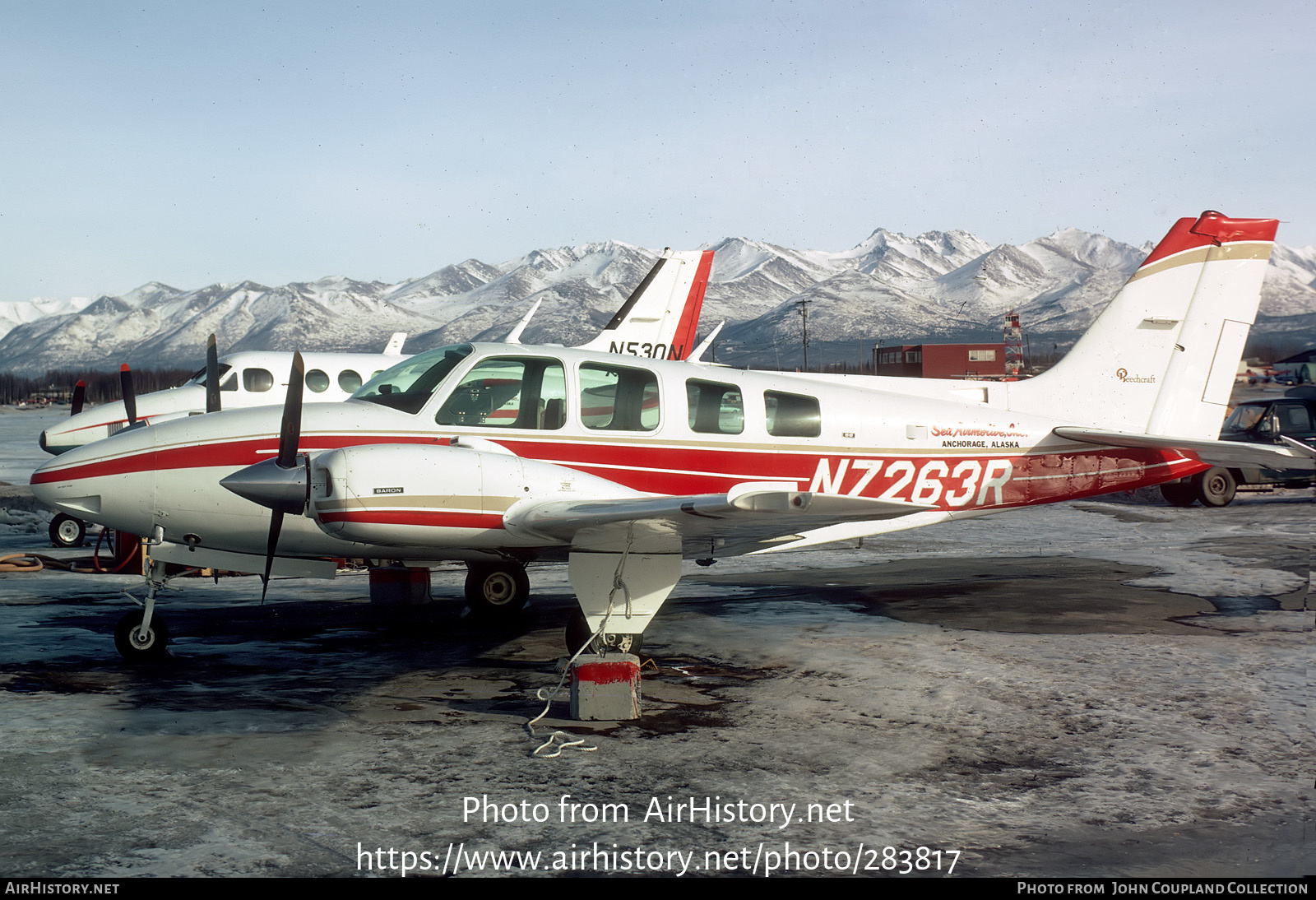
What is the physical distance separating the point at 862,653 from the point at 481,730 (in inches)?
150

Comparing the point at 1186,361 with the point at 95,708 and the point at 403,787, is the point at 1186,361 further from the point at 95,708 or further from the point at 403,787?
the point at 95,708

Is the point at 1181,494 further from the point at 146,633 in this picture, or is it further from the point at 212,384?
the point at 146,633

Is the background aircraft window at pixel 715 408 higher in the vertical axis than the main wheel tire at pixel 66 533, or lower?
higher

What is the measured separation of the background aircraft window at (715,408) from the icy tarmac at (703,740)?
6.81 feet

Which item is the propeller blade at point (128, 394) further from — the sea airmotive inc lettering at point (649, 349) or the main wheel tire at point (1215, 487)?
the main wheel tire at point (1215, 487)

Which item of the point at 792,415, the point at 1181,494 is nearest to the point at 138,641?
the point at 792,415

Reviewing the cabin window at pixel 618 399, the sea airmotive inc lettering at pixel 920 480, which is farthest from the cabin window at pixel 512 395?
the sea airmotive inc lettering at pixel 920 480

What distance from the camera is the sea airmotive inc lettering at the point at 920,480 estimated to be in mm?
9945

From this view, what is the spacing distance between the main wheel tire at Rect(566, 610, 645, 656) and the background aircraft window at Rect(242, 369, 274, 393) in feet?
36.4

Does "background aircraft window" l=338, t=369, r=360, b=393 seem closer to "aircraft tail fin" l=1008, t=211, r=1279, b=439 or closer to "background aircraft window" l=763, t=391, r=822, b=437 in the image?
"background aircraft window" l=763, t=391, r=822, b=437

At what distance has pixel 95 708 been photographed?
7121 mm

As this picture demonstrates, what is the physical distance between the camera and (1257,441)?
2280cm

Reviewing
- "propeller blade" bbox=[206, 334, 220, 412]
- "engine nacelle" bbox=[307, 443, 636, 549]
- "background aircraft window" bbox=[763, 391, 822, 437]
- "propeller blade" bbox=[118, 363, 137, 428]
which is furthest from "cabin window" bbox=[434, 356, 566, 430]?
"propeller blade" bbox=[118, 363, 137, 428]

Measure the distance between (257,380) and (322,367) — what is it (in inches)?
46.4
